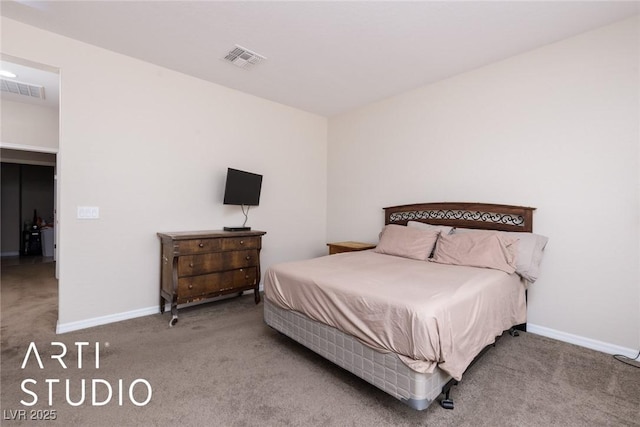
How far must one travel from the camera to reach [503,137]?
10.1 ft

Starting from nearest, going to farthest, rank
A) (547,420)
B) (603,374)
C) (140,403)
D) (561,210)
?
1. (547,420)
2. (140,403)
3. (603,374)
4. (561,210)

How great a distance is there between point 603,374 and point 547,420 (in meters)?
0.91

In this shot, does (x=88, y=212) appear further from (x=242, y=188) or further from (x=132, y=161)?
(x=242, y=188)

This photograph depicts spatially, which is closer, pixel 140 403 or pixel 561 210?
pixel 140 403

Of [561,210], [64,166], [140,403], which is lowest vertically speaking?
[140,403]

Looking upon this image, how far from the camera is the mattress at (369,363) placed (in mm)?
1572

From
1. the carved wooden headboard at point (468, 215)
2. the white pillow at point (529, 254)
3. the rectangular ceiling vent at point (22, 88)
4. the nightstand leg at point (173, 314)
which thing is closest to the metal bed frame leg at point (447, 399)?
the white pillow at point (529, 254)

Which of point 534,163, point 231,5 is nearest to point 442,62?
point 534,163

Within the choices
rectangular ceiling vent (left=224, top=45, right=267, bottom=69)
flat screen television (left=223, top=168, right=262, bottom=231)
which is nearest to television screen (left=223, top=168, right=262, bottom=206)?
flat screen television (left=223, top=168, right=262, bottom=231)

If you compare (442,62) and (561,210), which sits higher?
(442,62)

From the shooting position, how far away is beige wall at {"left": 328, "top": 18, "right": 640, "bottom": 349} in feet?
7.94

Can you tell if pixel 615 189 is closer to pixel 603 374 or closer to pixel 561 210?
pixel 561 210

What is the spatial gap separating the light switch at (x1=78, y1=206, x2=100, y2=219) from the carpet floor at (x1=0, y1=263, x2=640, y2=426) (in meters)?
1.09

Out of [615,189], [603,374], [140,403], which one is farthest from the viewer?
[615,189]
